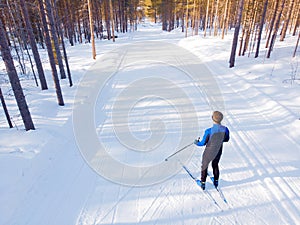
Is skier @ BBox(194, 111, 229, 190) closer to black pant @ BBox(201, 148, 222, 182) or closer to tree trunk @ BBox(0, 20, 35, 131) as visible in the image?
black pant @ BBox(201, 148, 222, 182)

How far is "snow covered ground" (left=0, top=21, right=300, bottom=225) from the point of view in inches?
155

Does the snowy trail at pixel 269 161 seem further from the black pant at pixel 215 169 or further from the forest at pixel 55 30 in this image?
the forest at pixel 55 30

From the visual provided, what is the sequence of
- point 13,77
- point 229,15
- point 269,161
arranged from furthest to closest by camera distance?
point 229,15 < point 13,77 < point 269,161

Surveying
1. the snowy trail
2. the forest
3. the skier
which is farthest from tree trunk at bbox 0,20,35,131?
the snowy trail

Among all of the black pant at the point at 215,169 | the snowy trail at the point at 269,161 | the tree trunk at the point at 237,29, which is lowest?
the snowy trail at the point at 269,161

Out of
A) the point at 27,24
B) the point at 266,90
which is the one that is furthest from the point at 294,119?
the point at 27,24

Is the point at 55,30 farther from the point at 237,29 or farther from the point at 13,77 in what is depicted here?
the point at 237,29

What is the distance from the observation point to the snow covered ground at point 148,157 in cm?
394

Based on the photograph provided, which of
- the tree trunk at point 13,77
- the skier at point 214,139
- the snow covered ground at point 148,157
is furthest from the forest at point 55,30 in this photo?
the skier at point 214,139

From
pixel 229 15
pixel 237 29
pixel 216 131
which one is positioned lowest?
pixel 216 131

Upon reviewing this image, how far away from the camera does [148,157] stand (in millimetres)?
5539

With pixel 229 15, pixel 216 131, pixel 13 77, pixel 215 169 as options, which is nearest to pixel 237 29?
pixel 216 131

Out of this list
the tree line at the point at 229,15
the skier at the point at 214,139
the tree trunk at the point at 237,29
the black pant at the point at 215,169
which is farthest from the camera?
the tree line at the point at 229,15

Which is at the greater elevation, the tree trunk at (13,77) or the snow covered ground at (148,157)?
the tree trunk at (13,77)
